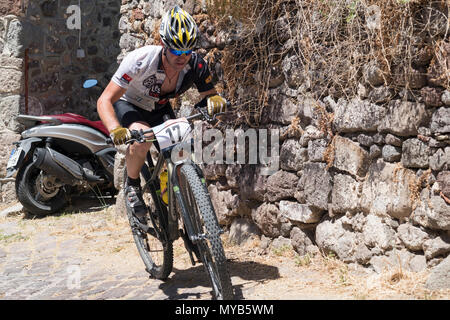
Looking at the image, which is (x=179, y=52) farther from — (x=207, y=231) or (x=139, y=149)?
(x=207, y=231)

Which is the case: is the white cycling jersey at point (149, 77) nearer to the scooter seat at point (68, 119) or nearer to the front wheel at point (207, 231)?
the front wheel at point (207, 231)

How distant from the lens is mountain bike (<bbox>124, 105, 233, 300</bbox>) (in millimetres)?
2947

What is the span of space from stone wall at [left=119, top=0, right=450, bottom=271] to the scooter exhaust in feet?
7.43

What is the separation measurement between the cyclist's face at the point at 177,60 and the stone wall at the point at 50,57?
4326 millimetres

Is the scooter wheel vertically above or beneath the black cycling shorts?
beneath

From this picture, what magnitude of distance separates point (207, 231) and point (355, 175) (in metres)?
1.16

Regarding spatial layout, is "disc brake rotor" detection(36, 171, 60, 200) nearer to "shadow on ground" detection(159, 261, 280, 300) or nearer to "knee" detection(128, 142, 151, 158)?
"shadow on ground" detection(159, 261, 280, 300)

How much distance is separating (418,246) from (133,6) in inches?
161

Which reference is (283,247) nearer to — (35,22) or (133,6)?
(133,6)

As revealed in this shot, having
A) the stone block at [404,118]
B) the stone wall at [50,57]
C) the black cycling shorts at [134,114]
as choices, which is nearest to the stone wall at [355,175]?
the stone block at [404,118]

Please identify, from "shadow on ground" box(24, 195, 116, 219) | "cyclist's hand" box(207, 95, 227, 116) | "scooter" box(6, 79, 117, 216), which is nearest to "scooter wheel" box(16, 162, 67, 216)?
"scooter" box(6, 79, 117, 216)

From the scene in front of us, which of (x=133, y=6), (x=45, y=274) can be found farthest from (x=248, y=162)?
(x=133, y=6)

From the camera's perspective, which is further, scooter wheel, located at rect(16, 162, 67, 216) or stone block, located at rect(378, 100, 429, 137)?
scooter wheel, located at rect(16, 162, 67, 216)

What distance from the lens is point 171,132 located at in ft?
10.8
